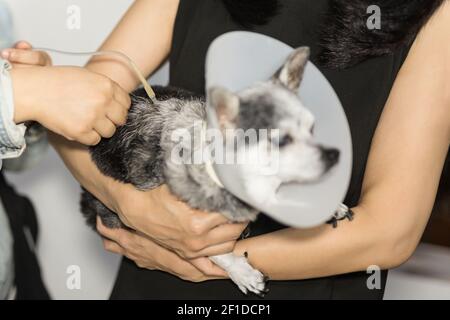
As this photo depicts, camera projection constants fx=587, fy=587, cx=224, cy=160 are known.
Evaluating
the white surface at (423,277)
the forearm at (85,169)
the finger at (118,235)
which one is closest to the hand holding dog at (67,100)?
the forearm at (85,169)

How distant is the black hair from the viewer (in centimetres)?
103

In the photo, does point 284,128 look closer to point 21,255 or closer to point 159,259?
point 159,259

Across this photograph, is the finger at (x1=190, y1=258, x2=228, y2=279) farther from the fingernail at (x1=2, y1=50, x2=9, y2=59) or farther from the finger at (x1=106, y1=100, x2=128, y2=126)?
the fingernail at (x1=2, y1=50, x2=9, y2=59)

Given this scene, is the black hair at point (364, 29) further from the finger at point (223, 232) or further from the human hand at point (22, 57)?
the human hand at point (22, 57)

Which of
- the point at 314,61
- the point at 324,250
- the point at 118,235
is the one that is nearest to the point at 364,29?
the point at 314,61

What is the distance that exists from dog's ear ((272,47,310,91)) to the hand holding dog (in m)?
0.31

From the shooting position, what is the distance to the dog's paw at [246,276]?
1.10 m

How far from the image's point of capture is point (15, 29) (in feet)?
5.65

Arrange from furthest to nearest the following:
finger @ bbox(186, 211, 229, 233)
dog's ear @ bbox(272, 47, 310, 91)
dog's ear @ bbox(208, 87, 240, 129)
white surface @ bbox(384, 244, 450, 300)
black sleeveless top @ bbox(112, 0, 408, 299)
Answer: white surface @ bbox(384, 244, 450, 300) → black sleeveless top @ bbox(112, 0, 408, 299) → finger @ bbox(186, 211, 229, 233) → dog's ear @ bbox(272, 47, 310, 91) → dog's ear @ bbox(208, 87, 240, 129)

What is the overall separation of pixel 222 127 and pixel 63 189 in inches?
45.8

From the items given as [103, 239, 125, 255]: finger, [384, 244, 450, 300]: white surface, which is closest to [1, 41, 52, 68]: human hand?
[103, 239, 125, 255]: finger
